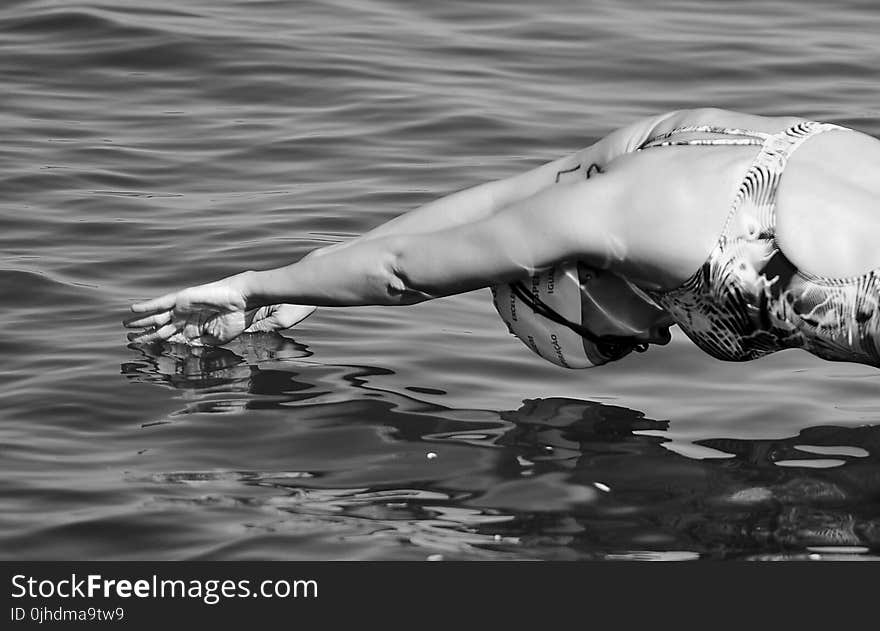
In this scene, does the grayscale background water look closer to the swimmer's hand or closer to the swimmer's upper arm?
the swimmer's hand

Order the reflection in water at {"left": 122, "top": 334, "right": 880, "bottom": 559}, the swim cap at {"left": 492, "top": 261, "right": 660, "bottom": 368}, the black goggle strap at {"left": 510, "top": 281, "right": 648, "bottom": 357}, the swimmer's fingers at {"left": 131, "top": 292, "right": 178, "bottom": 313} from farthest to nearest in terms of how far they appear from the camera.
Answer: the swimmer's fingers at {"left": 131, "top": 292, "right": 178, "bottom": 313} < the black goggle strap at {"left": 510, "top": 281, "right": 648, "bottom": 357} < the swim cap at {"left": 492, "top": 261, "right": 660, "bottom": 368} < the reflection in water at {"left": 122, "top": 334, "right": 880, "bottom": 559}

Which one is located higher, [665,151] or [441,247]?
[665,151]

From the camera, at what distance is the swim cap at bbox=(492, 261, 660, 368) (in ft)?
15.4

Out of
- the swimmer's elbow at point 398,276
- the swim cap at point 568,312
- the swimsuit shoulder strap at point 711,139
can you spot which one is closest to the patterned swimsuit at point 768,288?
the swimsuit shoulder strap at point 711,139

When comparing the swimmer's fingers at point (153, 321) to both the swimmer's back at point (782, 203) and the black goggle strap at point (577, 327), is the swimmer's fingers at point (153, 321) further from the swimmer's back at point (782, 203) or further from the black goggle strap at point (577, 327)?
the swimmer's back at point (782, 203)

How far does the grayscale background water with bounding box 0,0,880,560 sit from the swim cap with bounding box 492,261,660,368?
0.23 meters

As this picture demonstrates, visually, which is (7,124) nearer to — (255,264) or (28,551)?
(255,264)

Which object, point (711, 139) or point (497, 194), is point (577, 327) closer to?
point (497, 194)

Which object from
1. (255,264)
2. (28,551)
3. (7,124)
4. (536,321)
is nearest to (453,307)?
(255,264)

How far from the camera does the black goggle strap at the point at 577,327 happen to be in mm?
4812

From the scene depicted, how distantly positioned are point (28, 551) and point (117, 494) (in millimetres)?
416

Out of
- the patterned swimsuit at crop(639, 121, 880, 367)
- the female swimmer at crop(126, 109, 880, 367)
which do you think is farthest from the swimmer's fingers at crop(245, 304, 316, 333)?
the patterned swimsuit at crop(639, 121, 880, 367)

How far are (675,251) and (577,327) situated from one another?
55 cm
